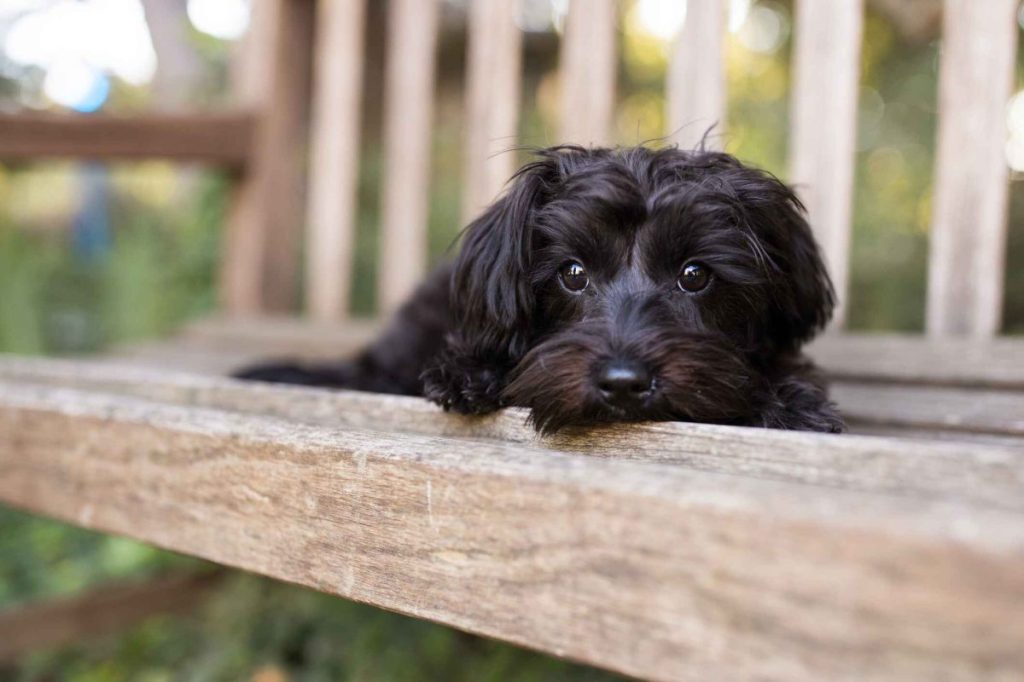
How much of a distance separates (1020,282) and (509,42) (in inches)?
131

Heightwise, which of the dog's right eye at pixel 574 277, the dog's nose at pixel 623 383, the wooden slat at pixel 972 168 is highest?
the wooden slat at pixel 972 168

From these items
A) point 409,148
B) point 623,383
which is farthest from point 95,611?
point 623,383

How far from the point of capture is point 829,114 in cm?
252

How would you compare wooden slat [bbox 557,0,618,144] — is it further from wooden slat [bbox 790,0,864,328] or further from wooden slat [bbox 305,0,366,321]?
wooden slat [bbox 305,0,366,321]

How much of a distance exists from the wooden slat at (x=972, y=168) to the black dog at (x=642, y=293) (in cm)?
53

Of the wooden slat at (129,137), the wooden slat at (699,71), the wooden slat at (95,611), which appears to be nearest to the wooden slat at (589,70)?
the wooden slat at (699,71)

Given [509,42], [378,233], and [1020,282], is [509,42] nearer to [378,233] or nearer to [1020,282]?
[378,233]

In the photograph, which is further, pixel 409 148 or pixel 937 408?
pixel 409 148

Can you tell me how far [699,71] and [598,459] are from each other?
1925mm

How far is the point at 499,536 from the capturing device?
1.11 metres

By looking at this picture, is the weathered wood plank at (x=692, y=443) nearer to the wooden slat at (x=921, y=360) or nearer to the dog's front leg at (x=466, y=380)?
the dog's front leg at (x=466, y=380)

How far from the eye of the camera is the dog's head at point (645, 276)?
5.06ft

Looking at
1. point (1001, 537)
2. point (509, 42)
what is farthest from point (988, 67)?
point (1001, 537)

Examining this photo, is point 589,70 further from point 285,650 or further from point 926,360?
point 285,650
